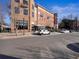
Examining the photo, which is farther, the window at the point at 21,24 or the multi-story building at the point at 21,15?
the window at the point at 21,24

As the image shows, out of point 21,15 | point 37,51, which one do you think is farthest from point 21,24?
point 37,51

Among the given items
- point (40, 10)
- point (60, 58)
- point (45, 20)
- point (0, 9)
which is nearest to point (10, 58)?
point (60, 58)

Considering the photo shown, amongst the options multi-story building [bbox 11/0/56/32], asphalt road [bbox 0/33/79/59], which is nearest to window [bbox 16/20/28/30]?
multi-story building [bbox 11/0/56/32]

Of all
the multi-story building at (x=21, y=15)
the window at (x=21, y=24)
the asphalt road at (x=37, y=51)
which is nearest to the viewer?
the asphalt road at (x=37, y=51)

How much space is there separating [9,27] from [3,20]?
117 inches

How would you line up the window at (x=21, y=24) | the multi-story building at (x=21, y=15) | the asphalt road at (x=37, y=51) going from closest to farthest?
the asphalt road at (x=37, y=51) → the multi-story building at (x=21, y=15) → the window at (x=21, y=24)

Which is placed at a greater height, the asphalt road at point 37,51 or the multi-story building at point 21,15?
the multi-story building at point 21,15

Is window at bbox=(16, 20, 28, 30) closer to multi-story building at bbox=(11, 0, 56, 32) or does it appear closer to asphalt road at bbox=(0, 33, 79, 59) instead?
multi-story building at bbox=(11, 0, 56, 32)

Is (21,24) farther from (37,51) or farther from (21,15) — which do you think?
(37,51)

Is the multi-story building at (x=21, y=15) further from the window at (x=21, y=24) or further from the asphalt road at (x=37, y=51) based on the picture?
the asphalt road at (x=37, y=51)

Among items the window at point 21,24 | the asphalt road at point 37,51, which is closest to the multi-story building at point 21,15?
the window at point 21,24

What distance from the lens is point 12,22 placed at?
6262cm

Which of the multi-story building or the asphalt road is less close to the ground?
the multi-story building

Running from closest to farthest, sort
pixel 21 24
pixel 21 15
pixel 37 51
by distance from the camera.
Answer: pixel 37 51 < pixel 21 24 < pixel 21 15
